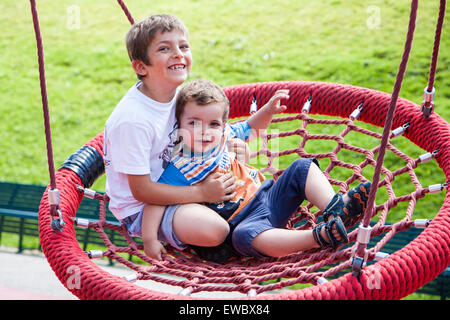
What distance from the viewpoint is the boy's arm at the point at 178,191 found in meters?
1.49

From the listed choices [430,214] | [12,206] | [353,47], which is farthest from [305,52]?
[12,206]

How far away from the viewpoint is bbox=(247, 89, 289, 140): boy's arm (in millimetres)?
1777

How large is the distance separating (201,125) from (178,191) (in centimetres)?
20

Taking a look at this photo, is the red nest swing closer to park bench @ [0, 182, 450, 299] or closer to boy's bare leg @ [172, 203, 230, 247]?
boy's bare leg @ [172, 203, 230, 247]

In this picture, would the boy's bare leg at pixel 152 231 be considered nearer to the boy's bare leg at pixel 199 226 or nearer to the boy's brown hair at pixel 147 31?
the boy's bare leg at pixel 199 226

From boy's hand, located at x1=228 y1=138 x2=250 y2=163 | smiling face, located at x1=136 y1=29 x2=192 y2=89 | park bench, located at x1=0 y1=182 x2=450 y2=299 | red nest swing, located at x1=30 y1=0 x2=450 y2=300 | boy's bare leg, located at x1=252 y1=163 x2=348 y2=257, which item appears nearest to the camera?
red nest swing, located at x1=30 y1=0 x2=450 y2=300

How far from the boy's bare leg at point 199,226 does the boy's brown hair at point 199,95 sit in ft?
0.95

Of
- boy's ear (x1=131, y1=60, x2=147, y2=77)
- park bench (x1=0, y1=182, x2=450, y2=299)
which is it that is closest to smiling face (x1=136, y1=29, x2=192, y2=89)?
boy's ear (x1=131, y1=60, x2=147, y2=77)

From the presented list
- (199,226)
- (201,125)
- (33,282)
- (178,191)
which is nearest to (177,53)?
(201,125)

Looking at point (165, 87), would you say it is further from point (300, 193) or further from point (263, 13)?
point (263, 13)

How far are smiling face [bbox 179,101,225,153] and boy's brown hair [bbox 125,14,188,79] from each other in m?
0.19

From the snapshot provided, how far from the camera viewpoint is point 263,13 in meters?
5.49

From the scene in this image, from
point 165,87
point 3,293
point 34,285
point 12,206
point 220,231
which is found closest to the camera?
point 220,231
